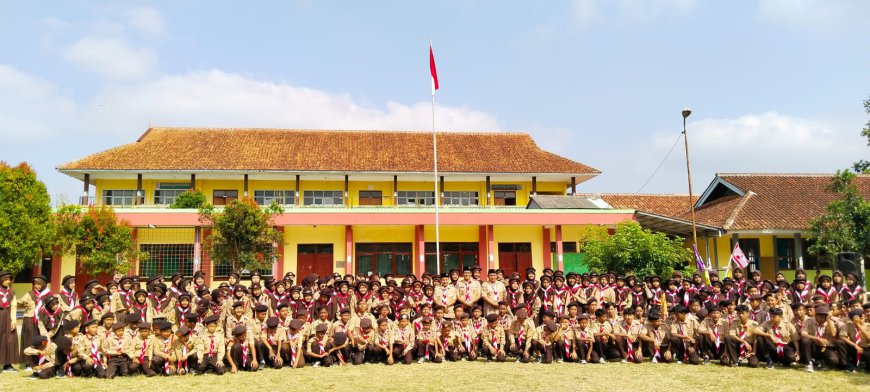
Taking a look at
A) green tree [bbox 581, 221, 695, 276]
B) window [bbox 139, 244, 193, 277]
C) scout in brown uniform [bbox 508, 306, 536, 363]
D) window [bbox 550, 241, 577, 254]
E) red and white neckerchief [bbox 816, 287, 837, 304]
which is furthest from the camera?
window [bbox 550, 241, 577, 254]

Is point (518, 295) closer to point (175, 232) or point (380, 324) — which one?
point (380, 324)

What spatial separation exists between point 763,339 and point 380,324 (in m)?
5.52

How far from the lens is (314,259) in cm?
2286

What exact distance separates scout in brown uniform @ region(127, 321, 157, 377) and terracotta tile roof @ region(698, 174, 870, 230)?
59.1ft

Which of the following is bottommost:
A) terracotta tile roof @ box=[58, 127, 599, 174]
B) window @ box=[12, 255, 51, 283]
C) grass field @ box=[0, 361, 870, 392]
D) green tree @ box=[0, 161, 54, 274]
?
grass field @ box=[0, 361, 870, 392]

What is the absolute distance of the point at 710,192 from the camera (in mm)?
25141

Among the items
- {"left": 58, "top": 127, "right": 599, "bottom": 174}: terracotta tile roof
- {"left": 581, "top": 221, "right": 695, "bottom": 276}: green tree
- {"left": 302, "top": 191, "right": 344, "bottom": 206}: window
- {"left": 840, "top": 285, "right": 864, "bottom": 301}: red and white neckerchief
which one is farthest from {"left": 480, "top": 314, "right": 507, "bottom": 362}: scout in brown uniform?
{"left": 302, "top": 191, "right": 344, "bottom": 206}: window

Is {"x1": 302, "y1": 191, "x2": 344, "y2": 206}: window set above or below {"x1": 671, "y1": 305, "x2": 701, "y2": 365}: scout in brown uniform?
above

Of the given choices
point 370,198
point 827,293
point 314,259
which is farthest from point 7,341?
point 370,198

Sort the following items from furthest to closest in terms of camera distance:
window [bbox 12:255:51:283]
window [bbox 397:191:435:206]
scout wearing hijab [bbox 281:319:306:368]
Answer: window [bbox 397:191:435:206]
window [bbox 12:255:51:283]
scout wearing hijab [bbox 281:319:306:368]

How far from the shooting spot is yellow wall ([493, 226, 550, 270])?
23.8 meters

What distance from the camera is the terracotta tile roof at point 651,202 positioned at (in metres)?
27.6

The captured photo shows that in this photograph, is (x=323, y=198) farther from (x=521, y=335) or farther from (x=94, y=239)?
(x=521, y=335)

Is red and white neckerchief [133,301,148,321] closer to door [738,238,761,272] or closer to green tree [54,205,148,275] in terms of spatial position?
green tree [54,205,148,275]
